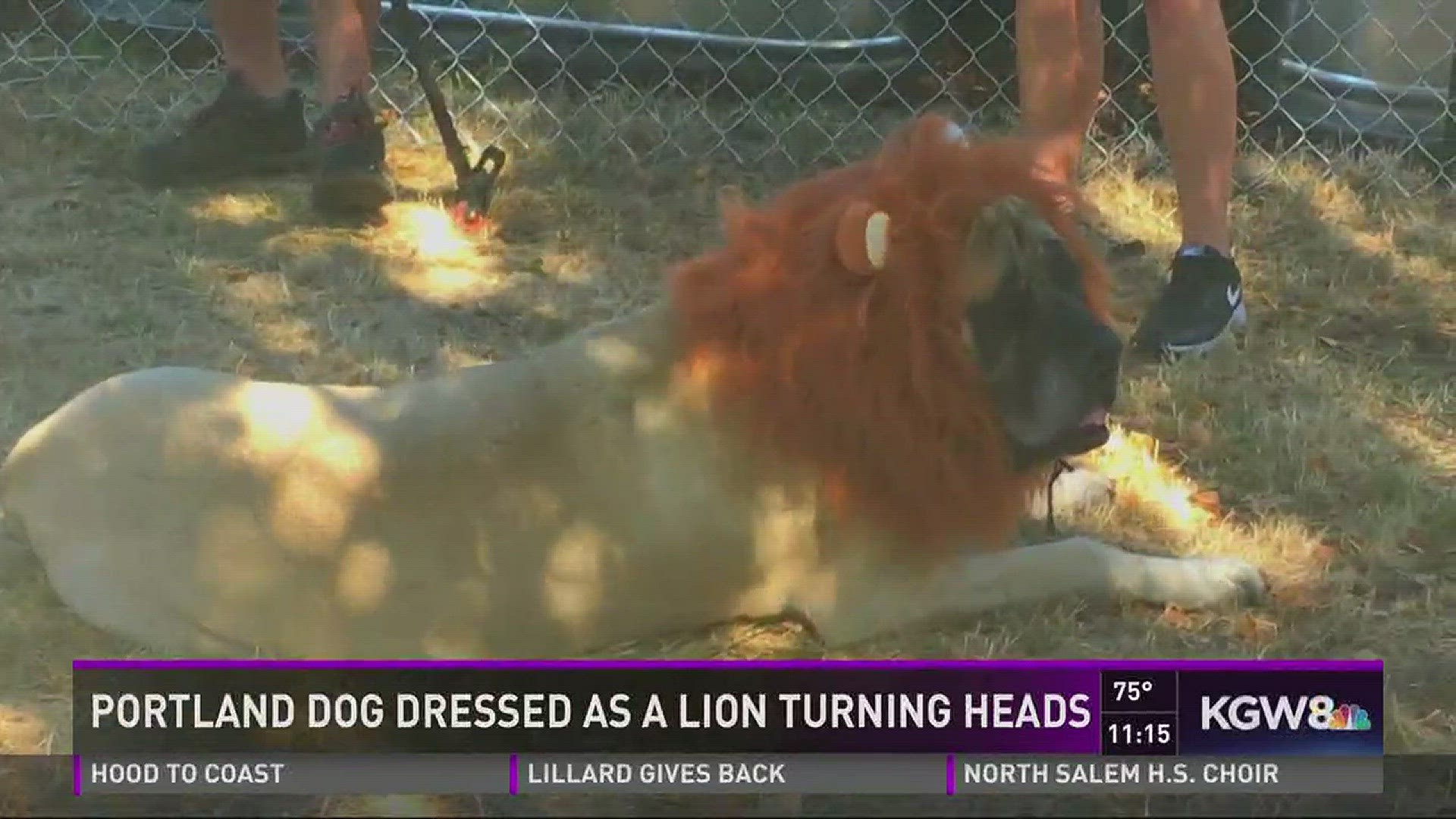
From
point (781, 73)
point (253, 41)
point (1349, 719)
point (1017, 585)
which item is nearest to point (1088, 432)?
point (1017, 585)

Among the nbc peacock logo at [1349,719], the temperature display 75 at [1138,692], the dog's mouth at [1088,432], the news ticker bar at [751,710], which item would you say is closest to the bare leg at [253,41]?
the news ticker bar at [751,710]

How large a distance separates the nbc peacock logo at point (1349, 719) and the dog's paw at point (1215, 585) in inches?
12.4

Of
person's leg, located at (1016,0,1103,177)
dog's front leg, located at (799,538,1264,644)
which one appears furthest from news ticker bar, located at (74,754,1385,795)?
person's leg, located at (1016,0,1103,177)

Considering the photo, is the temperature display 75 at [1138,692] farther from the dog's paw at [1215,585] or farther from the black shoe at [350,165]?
the black shoe at [350,165]

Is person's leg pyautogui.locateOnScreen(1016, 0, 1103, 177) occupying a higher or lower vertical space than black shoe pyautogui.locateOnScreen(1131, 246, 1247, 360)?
higher

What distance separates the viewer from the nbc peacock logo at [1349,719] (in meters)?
1.71

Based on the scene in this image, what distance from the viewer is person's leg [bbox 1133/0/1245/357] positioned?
8.84 feet

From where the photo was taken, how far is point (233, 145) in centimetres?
336

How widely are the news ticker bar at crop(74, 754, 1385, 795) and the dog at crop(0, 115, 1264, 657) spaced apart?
0.21 m

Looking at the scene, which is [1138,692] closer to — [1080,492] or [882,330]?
[882,330]

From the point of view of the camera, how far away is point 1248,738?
1.68 metres

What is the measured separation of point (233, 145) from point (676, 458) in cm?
172

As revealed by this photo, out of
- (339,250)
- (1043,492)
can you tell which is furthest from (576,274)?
(1043,492)

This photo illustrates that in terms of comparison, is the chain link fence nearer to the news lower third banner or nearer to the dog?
the dog
